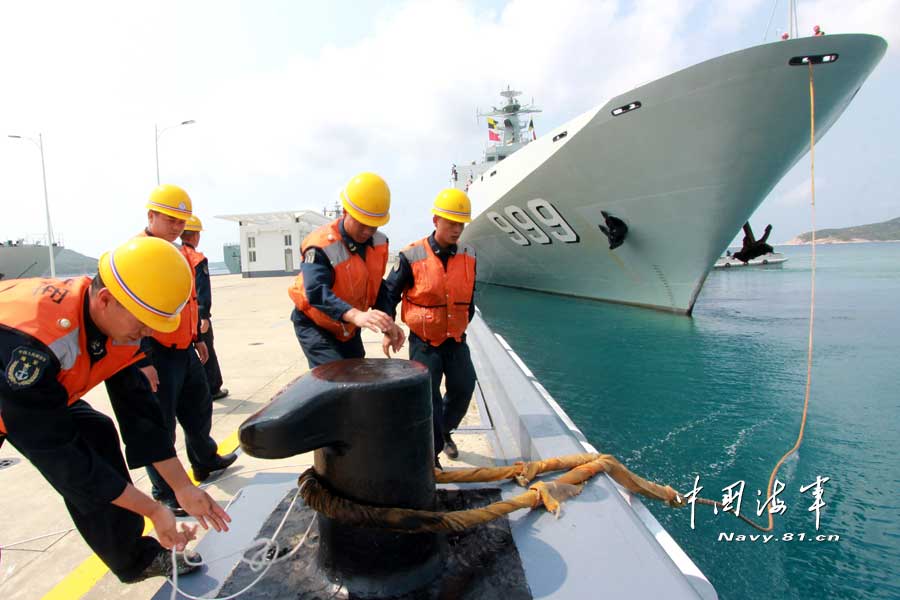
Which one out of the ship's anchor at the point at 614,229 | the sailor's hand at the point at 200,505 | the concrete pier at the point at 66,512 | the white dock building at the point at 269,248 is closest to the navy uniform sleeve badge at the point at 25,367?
the sailor's hand at the point at 200,505

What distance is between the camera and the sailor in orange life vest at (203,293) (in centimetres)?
381

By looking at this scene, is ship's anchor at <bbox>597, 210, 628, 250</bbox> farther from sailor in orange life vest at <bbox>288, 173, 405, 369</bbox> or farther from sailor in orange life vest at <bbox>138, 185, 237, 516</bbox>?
sailor in orange life vest at <bbox>138, 185, 237, 516</bbox>

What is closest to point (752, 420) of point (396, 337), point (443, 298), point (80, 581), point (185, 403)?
point (443, 298)

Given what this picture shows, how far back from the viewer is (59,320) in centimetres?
138

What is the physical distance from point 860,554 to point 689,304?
423 inches

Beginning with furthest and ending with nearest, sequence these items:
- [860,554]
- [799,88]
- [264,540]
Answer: [799,88] < [860,554] < [264,540]

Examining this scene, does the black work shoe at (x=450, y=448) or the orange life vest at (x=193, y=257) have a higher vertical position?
the orange life vest at (x=193, y=257)

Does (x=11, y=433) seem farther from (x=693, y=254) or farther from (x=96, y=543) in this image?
(x=693, y=254)

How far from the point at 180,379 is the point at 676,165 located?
36.4 feet

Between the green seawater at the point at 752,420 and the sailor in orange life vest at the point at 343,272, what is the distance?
8.88ft

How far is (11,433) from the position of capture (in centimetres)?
130

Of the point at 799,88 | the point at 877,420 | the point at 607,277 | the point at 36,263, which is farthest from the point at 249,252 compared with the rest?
the point at 877,420

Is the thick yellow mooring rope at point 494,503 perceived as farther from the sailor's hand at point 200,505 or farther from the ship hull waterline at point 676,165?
the ship hull waterline at point 676,165

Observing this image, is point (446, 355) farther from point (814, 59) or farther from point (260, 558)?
point (814, 59)
